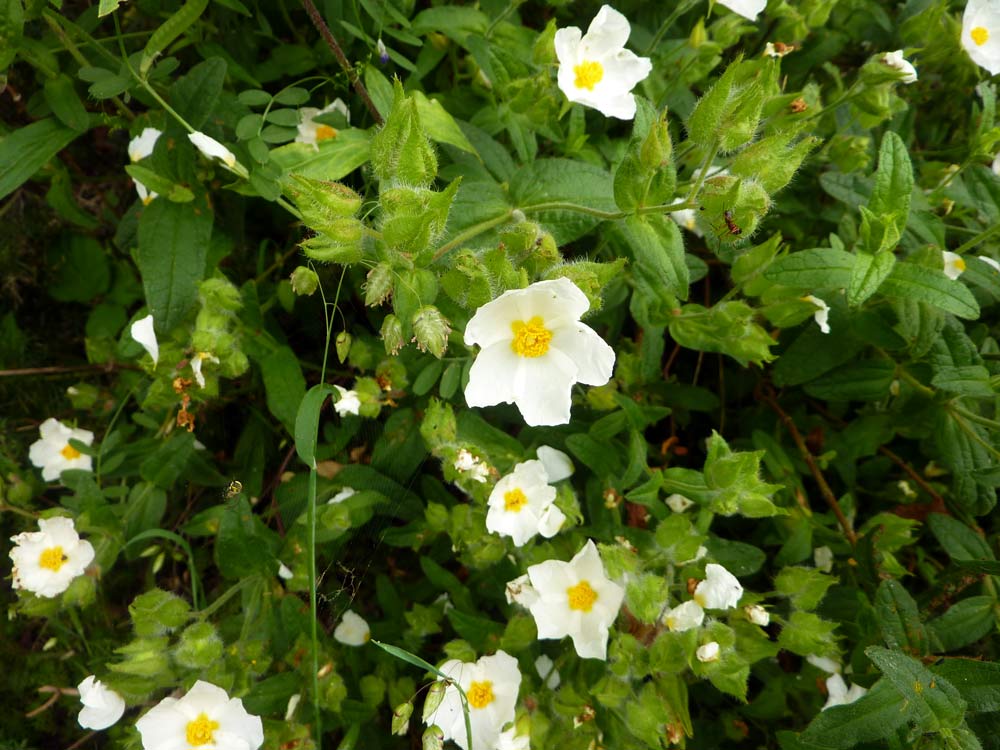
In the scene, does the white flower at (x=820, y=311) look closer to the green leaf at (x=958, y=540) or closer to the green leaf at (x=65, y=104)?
the green leaf at (x=958, y=540)

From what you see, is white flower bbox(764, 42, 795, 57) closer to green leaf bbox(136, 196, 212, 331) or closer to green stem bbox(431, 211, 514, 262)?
green stem bbox(431, 211, 514, 262)

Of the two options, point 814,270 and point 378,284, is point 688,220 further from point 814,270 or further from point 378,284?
point 378,284

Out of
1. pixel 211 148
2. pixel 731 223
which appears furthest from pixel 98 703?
pixel 731 223

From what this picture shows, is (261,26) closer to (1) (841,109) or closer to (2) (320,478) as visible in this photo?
(2) (320,478)

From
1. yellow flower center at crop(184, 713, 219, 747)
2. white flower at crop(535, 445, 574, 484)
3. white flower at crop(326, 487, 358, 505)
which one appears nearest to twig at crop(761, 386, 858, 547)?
white flower at crop(535, 445, 574, 484)

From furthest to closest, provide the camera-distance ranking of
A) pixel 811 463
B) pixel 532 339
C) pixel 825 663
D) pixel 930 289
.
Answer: pixel 811 463, pixel 825 663, pixel 930 289, pixel 532 339

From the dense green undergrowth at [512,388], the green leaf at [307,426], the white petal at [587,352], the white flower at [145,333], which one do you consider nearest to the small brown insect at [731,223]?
the dense green undergrowth at [512,388]
